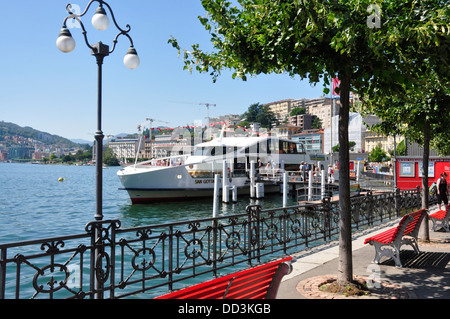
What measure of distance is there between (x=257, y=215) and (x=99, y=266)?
3601 millimetres

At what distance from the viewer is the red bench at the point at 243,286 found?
9.59 feet

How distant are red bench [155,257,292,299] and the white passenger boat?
26.9m

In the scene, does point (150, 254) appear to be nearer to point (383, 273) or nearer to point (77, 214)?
point (383, 273)

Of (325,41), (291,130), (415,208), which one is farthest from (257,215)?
(291,130)

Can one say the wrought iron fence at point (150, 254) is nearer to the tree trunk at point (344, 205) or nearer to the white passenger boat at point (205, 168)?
the tree trunk at point (344, 205)

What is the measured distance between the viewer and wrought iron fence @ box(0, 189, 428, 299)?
176 inches

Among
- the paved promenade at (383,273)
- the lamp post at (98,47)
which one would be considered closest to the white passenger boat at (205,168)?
the paved promenade at (383,273)

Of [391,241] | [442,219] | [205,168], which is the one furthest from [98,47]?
[205,168]

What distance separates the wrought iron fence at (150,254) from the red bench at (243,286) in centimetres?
194

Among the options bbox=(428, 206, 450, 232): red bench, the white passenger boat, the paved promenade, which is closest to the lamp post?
the paved promenade

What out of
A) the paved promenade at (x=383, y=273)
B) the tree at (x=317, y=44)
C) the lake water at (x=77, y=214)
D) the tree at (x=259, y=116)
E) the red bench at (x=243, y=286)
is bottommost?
the lake water at (x=77, y=214)

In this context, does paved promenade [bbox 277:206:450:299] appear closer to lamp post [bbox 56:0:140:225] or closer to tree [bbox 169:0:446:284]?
tree [bbox 169:0:446:284]

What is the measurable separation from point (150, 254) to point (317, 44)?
590 cm

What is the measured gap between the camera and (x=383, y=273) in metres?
6.38
